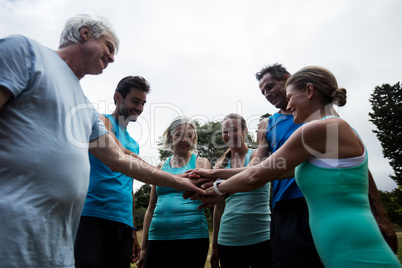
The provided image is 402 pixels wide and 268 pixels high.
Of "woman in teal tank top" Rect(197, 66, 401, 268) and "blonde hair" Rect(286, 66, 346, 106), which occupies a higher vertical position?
"blonde hair" Rect(286, 66, 346, 106)

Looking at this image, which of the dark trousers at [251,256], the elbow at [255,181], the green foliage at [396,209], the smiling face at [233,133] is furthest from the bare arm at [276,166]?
the green foliage at [396,209]

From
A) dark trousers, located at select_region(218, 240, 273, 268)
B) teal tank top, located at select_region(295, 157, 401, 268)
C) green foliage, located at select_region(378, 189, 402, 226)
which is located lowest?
green foliage, located at select_region(378, 189, 402, 226)

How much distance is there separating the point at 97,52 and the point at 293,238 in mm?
2130

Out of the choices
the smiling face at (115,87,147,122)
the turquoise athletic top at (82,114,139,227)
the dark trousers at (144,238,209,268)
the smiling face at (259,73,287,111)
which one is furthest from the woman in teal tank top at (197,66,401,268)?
the smiling face at (115,87,147,122)

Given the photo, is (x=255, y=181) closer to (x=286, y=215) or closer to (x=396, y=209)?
(x=286, y=215)

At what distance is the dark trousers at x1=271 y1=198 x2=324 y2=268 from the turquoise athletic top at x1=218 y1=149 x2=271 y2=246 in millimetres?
791

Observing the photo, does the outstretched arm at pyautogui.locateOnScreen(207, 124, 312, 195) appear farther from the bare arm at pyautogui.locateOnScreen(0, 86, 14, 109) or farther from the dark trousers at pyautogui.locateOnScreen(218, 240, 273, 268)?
the bare arm at pyautogui.locateOnScreen(0, 86, 14, 109)

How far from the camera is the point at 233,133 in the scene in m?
4.29

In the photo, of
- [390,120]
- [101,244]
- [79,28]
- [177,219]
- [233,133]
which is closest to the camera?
[79,28]

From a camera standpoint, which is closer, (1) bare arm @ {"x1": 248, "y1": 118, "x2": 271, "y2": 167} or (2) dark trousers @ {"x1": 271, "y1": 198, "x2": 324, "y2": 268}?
(2) dark trousers @ {"x1": 271, "y1": 198, "x2": 324, "y2": 268}

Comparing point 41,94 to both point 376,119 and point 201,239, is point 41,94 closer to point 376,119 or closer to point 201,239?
point 201,239

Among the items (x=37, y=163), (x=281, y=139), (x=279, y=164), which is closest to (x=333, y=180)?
(x=279, y=164)

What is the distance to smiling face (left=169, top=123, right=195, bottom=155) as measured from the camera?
4.15m

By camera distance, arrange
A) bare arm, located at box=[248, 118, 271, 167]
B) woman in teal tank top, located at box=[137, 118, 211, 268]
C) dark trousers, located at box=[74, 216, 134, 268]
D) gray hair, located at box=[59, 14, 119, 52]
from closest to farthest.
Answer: gray hair, located at box=[59, 14, 119, 52] → dark trousers, located at box=[74, 216, 134, 268] → bare arm, located at box=[248, 118, 271, 167] → woman in teal tank top, located at box=[137, 118, 211, 268]
